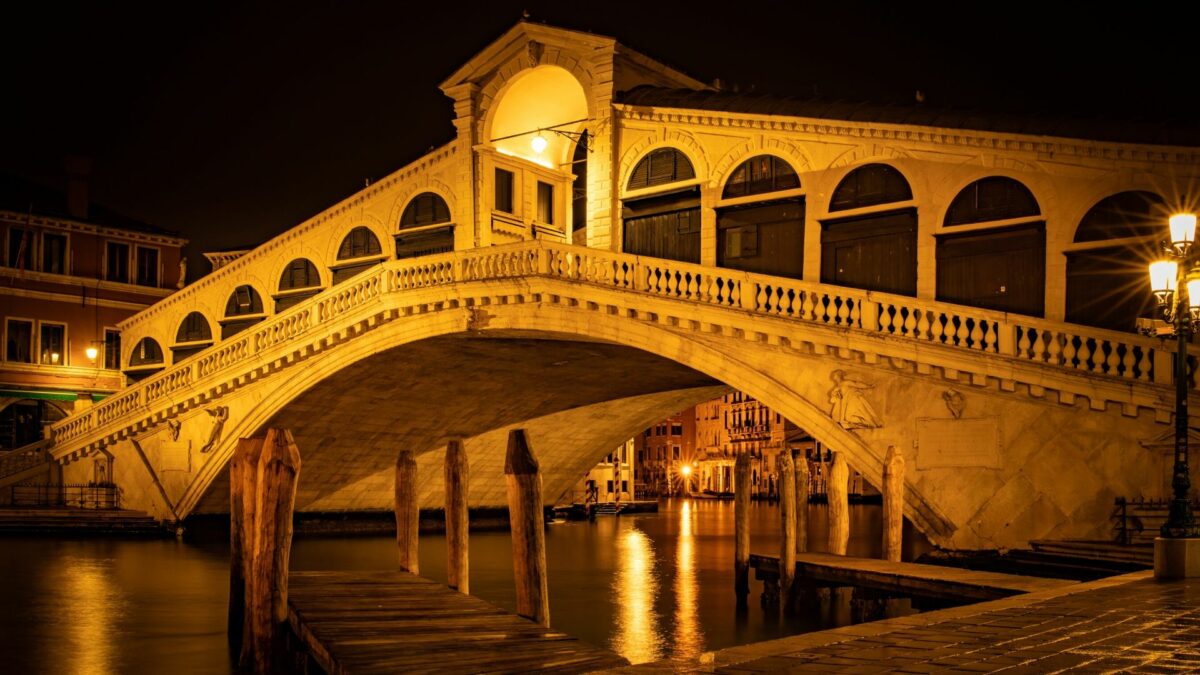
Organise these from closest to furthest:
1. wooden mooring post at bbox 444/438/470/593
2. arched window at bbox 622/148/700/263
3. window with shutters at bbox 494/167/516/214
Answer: wooden mooring post at bbox 444/438/470/593 → arched window at bbox 622/148/700/263 → window with shutters at bbox 494/167/516/214

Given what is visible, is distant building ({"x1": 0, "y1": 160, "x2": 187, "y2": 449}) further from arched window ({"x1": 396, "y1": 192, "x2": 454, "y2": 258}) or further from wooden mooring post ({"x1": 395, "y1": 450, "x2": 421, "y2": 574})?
wooden mooring post ({"x1": 395, "y1": 450, "x2": 421, "y2": 574})

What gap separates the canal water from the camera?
35.9 feet

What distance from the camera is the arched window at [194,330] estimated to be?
26.1 metres

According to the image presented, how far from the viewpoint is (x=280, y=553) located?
8.71 metres

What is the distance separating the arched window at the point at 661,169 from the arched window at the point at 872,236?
8.69 ft

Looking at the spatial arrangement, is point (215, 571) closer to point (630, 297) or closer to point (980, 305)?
point (630, 297)

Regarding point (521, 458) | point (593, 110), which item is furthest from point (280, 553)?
point (593, 110)

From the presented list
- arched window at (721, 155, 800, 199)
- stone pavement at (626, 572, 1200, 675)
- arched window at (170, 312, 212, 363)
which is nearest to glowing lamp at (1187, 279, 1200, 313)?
stone pavement at (626, 572, 1200, 675)

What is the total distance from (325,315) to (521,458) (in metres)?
11.7

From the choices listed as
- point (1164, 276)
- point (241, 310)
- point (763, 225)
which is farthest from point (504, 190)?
point (1164, 276)

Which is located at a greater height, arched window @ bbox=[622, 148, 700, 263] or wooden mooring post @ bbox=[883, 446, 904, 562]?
arched window @ bbox=[622, 148, 700, 263]

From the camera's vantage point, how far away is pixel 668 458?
223ft

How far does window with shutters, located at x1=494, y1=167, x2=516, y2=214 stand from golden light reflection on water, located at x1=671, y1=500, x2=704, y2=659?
22.6 feet

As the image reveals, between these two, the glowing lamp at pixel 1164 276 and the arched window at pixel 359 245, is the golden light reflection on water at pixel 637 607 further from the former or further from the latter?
the arched window at pixel 359 245
